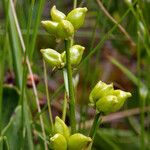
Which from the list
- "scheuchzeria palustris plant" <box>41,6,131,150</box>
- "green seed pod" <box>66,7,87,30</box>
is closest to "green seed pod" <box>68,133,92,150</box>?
"scheuchzeria palustris plant" <box>41,6,131,150</box>

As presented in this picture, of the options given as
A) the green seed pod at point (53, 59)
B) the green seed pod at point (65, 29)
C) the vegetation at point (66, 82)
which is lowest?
the vegetation at point (66, 82)

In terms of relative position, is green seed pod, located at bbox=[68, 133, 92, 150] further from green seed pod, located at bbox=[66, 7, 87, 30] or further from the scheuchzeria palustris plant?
green seed pod, located at bbox=[66, 7, 87, 30]

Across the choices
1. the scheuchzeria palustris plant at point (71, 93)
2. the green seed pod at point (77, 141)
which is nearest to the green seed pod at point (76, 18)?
the scheuchzeria palustris plant at point (71, 93)

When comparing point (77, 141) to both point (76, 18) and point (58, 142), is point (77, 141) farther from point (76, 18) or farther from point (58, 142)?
point (76, 18)

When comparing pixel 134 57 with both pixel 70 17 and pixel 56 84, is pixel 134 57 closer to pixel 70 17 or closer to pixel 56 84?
pixel 56 84

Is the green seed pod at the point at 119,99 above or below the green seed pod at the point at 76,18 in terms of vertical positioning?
below

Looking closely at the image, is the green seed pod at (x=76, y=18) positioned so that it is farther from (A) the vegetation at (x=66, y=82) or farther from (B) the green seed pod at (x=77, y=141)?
(B) the green seed pod at (x=77, y=141)

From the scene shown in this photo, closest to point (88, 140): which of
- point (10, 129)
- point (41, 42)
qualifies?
point (10, 129)
